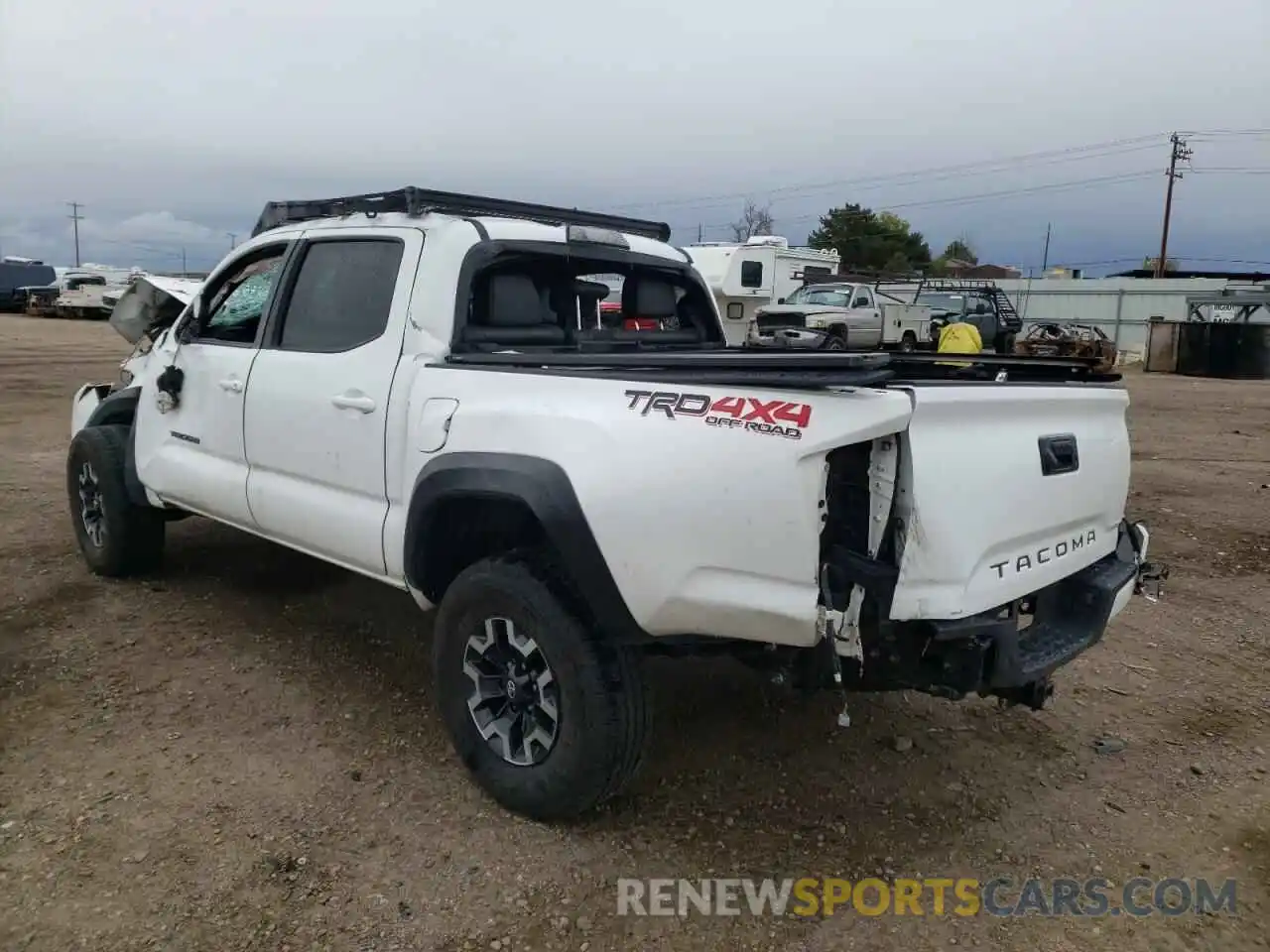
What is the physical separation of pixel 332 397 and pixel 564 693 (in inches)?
60.6

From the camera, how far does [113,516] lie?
5305 millimetres

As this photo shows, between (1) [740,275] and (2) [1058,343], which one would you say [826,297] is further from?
(2) [1058,343]

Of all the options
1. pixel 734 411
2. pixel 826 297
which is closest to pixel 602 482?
pixel 734 411

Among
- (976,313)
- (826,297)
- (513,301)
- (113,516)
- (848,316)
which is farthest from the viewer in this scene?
(976,313)

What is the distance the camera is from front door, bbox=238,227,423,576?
371 centimetres

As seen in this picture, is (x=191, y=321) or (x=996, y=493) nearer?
(x=996, y=493)

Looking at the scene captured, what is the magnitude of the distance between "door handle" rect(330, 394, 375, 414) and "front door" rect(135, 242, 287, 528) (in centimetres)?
79

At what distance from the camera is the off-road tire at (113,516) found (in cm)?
527

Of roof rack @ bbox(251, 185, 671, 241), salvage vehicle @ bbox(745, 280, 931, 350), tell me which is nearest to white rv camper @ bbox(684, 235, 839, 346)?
salvage vehicle @ bbox(745, 280, 931, 350)

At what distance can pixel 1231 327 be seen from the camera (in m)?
23.9

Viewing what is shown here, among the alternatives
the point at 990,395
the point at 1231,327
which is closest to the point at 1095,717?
the point at 990,395

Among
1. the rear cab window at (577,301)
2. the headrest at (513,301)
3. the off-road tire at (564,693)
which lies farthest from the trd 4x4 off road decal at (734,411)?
the headrest at (513,301)

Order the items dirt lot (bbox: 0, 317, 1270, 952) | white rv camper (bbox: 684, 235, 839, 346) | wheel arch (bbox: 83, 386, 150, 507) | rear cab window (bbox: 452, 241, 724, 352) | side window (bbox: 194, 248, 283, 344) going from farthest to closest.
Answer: white rv camper (bbox: 684, 235, 839, 346) → wheel arch (bbox: 83, 386, 150, 507) → side window (bbox: 194, 248, 283, 344) → rear cab window (bbox: 452, 241, 724, 352) → dirt lot (bbox: 0, 317, 1270, 952)

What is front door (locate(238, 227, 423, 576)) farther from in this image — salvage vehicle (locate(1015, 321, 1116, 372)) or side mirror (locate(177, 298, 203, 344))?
salvage vehicle (locate(1015, 321, 1116, 372))
